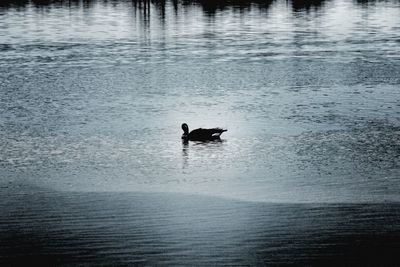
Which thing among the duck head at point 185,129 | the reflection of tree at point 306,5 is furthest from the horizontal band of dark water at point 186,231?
the reflection of tree at point 306,5

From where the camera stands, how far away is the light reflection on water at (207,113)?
13.6m

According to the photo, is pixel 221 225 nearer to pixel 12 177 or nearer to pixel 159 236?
pixel 159 236

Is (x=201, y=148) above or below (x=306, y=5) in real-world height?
below

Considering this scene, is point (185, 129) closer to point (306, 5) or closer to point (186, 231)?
point (186, 231)

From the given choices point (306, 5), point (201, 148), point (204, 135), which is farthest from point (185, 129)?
point (306, 5)

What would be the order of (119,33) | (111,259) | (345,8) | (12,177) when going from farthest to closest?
(345,8) < (119,33) < (12,177) < (111,259)

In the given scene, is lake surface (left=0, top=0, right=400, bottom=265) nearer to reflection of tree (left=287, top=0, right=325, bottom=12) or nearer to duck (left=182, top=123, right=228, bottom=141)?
duck (left=182, top=123, right=228, bottom=141)

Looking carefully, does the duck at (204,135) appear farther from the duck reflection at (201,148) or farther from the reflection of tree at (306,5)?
the reflection of tree at (306,5)

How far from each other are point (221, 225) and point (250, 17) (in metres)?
48.8

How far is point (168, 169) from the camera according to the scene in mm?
14312

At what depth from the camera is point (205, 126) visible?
18453 millimetres

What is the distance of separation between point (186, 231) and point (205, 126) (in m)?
8.30

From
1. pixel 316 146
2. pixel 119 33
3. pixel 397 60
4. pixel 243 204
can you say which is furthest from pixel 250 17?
pixel 243 204

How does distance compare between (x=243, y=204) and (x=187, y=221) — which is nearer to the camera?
(x=187, y=221)
